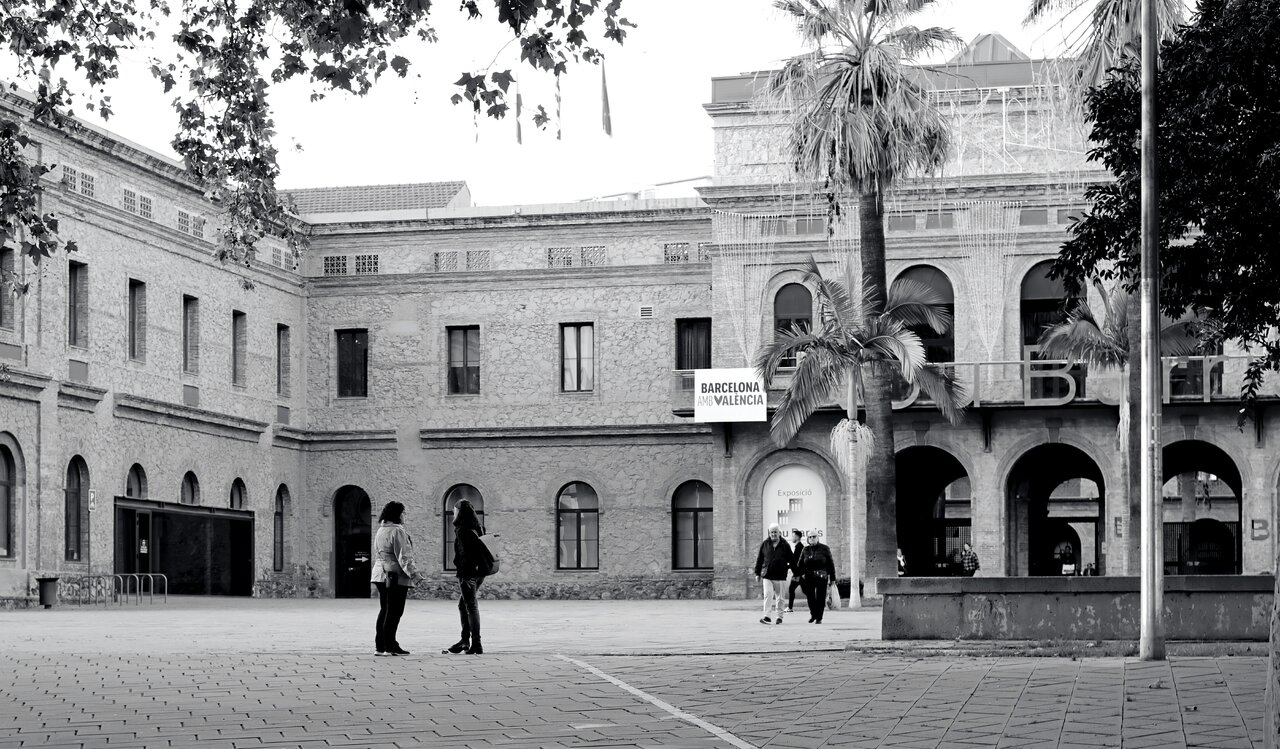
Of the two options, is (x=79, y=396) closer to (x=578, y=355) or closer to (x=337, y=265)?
(x=337, y=265)

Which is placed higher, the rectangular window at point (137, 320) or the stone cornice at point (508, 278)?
the stone cornice at point (508, 278)

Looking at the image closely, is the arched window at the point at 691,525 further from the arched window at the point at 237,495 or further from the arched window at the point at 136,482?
the arched window at the point at 136,482

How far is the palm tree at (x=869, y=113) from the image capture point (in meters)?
27.7

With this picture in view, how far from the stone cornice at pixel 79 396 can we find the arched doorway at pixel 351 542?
32.6 ft

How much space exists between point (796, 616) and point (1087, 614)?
10672 mm

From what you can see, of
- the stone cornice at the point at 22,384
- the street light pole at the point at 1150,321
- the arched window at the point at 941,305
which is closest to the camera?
the street light pole at the point at 1150,321

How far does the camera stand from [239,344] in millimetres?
41281

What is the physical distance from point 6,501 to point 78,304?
4.62 meters

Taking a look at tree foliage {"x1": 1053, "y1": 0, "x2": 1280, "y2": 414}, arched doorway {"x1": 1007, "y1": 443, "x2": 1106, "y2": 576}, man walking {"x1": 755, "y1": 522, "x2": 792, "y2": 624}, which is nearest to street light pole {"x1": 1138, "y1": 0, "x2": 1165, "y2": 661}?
tree foliage {"x1": 1053, "y1": 0, "x2": 1280, "y2": 414}

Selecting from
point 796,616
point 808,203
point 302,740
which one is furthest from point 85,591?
point 302,740

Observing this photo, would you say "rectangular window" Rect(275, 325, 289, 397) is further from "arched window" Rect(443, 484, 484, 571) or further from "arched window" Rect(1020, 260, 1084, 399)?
"arched window" Rect(1020, 260, 1084, 399)

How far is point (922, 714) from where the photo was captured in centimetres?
1146

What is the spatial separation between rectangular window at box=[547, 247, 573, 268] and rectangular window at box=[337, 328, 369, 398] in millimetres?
5248

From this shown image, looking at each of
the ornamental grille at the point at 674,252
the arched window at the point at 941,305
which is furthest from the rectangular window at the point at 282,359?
the arched window at the point at 941,305
